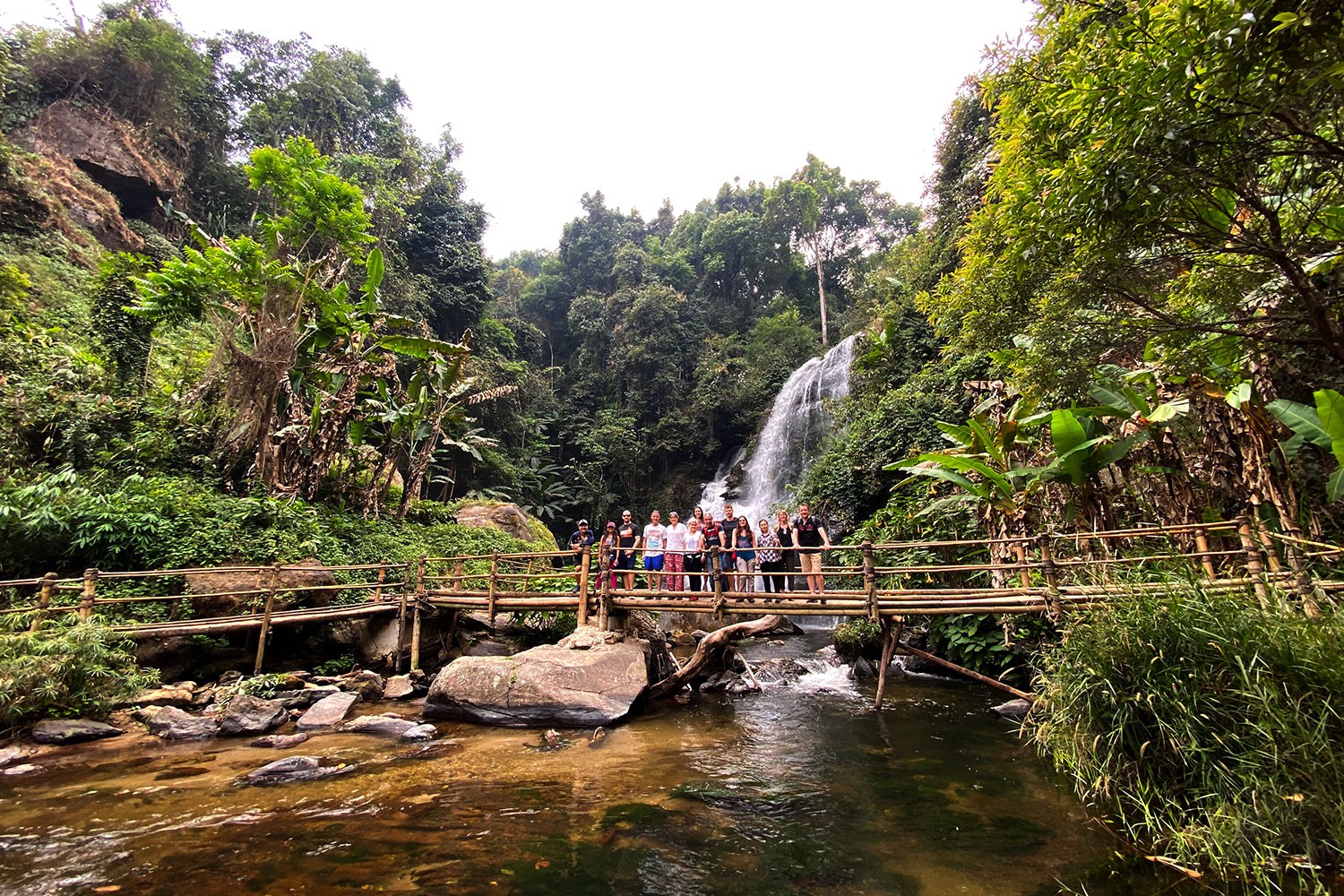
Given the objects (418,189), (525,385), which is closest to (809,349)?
(525,385)

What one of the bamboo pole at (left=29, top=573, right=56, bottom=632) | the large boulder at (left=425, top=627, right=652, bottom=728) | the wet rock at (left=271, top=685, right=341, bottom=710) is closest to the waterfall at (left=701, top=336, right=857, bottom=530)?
the large boulder at (left=425, top=627, right=652, bottom=728)

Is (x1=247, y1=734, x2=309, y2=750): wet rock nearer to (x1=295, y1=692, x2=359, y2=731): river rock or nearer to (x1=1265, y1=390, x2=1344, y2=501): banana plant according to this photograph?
(x1=295, y1=692, x2=359, y2=731): river rock

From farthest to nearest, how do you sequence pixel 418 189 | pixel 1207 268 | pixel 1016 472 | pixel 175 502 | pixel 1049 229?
pixel 418 189 → pixel 175 502 → pixel 1016 472 → pixel 1207 268 → pixel 1049 229

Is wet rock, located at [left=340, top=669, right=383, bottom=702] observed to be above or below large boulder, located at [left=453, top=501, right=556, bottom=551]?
below

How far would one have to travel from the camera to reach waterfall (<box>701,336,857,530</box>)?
19.5 m

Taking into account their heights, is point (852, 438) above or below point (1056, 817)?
above

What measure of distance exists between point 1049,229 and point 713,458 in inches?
841

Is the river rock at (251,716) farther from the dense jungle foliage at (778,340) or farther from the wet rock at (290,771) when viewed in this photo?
the dense jungle foliage at (778,340)

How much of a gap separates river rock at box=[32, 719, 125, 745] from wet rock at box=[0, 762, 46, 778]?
2.23 ft

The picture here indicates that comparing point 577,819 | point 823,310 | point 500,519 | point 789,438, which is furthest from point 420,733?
point 823,310

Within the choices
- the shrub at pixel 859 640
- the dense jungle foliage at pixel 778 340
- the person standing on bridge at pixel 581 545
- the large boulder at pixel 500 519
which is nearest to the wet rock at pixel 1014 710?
the dense jungle foliage at pixel 778 340

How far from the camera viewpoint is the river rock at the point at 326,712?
6.79 meters

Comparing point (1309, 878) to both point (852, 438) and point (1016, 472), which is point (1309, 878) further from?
point (852, 438)

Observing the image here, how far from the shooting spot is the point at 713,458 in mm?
26000
